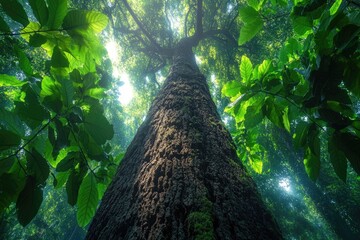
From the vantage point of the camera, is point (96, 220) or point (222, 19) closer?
point (96, 220)

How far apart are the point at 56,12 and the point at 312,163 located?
145cm

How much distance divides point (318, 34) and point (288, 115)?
1.88ft

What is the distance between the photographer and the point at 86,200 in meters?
1.36

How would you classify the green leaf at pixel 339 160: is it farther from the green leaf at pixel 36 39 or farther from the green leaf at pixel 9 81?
the green leaf at pixel 9 81

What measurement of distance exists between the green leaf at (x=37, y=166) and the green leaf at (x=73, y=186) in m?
0.24

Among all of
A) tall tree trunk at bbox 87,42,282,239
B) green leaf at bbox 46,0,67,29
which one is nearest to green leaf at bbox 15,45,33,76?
green leaf at bbox 46,0,67,29

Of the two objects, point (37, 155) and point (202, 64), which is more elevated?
point (202, 64)

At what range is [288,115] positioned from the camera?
144 centimetres

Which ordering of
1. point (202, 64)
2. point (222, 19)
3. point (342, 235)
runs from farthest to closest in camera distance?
1. point (342, 235)
2. point (202, 64)
3. point (222, 19)

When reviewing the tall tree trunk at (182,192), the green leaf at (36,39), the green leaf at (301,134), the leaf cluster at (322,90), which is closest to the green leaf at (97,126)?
→ the tall tree trunk at (182,192)

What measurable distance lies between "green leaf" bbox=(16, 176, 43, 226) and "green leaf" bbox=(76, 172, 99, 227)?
0.31 meters

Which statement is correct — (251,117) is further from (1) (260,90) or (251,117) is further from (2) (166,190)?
(2) (166,190)

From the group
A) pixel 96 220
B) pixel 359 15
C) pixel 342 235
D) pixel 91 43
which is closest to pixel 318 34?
pixel 359 15

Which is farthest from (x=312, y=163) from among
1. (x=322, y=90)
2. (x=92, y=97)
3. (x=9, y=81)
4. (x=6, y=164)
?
(x=9, y=81)
